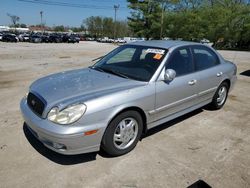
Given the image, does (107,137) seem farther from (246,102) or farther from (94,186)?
(246,102)

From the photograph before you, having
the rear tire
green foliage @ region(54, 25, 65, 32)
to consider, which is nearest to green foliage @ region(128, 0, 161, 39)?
the rear tire

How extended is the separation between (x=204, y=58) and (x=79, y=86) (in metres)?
2.58

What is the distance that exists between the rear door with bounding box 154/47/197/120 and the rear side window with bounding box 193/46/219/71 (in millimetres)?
195

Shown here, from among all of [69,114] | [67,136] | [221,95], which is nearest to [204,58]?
[221,95]

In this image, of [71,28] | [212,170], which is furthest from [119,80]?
[71,28]

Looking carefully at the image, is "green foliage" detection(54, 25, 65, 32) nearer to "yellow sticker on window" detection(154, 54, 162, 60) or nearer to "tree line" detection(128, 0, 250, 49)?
"tree line" detection(128, 0, 250, 49)

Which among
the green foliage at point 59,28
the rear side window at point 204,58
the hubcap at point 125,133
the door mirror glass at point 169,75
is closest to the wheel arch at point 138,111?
the hubcap at point 125,133

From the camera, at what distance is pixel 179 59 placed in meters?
3.92

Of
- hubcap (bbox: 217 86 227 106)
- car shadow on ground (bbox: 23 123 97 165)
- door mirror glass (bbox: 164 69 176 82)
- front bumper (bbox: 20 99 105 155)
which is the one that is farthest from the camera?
hubcap (bbox: 217 86 227 106)

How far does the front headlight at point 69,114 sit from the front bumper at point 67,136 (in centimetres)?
6

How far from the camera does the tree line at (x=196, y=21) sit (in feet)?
119

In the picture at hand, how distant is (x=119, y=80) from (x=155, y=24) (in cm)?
4157

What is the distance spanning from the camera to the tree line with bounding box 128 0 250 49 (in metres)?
36.4

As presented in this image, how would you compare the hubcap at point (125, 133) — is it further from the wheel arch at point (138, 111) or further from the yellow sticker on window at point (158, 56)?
the yellow sticker on window at point (158, 56)
